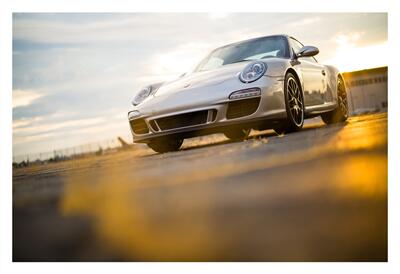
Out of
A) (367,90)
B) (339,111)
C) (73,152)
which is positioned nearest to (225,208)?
(73,152)

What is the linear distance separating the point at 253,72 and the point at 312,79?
3.12 feet

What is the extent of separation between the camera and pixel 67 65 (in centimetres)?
476

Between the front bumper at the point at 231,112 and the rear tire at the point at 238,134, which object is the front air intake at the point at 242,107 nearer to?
the front bumper at the point at 231,112

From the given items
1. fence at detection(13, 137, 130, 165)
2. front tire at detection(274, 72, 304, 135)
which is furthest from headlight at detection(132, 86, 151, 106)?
front tire at detection(274, 72, 304, 135)

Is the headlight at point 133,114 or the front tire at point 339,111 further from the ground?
the front tire at point 339,111

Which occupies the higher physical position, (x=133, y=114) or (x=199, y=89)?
(x=199, y=89)

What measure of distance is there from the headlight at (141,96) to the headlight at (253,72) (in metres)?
0.84

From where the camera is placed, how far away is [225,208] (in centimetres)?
346

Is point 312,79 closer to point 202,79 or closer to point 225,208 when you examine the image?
point 202,79

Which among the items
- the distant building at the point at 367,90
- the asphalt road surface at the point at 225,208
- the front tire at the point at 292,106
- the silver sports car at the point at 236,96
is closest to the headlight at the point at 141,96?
the silver sports car at the point at 236,96

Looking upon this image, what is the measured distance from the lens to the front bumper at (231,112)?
168 inches

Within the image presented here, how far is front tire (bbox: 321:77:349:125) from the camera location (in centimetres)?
548
